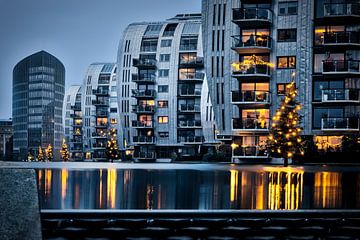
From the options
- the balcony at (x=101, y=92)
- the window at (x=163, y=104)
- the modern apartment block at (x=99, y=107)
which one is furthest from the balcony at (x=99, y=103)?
the window at (x=163, y=104)

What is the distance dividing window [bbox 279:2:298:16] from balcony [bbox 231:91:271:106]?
288 inches

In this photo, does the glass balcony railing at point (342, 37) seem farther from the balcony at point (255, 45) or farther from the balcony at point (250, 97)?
the balcony at point (250, 97)

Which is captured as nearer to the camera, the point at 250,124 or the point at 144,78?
the point at 250,124

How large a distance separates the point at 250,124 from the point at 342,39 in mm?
10482

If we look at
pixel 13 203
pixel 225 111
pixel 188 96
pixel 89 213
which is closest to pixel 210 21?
pixel 225 111

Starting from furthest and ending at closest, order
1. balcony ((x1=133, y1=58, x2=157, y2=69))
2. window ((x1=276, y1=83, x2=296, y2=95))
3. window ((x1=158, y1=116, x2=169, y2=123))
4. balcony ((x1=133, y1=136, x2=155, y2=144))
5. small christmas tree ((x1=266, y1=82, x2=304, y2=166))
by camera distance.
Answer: window ((x1=158, y1=116, x2=169, y2=123)) → balcony ((x1=133, y1=58, x2=157, y2=69)) → balcony ((x1=133, y1=136, x2=155, y2=144)) → window ((x1=276, y1=83, x2=296, y2=95)) → small christmas tree ((x1=266, y1=82, x2=304, y2=166))

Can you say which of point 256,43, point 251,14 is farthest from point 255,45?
point 251,14

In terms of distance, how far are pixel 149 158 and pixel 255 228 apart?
6265cm

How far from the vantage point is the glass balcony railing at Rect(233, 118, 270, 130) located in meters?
45.1

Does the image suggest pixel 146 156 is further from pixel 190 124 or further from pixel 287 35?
pixel 287 35

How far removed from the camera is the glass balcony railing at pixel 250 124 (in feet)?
148

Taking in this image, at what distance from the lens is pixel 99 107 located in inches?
3841

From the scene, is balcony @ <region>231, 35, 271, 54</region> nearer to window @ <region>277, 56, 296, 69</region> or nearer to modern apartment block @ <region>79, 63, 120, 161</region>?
window @ <region>277, 56, 296, 69</region>

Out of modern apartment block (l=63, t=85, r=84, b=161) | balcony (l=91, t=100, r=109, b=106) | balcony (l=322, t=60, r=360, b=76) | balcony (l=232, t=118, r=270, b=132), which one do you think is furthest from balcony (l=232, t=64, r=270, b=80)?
modern apartment block (l=63, t=85, r=84, b=161)
